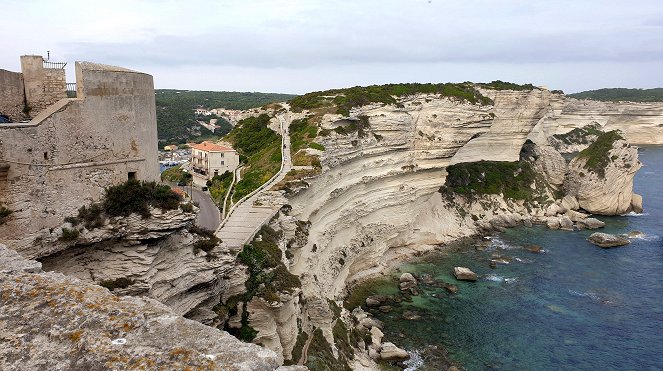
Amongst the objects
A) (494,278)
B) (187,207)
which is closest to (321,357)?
(187,207)

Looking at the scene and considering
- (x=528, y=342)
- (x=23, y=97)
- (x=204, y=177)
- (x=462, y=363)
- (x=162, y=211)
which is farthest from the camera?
(x=204, y=177)

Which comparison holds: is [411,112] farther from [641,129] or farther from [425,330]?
[641,129]

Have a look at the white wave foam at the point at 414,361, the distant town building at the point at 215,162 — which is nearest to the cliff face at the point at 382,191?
the white wave foam at the point at 414,361

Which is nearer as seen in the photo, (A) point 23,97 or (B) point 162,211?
(A) point 23,97

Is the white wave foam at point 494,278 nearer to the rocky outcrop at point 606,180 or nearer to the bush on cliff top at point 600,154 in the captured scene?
the rocky outcrop at point 606,180

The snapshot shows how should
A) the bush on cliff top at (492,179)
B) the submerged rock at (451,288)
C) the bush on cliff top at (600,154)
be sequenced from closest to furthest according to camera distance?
the submerged rock at (451,288)
the bush on cliff top at (492,179)
the bush on cliff top at (600,154)

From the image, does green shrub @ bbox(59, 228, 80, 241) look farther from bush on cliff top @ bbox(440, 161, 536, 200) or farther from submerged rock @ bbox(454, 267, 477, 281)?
bush on cliff top @ bbox(440, 161, 536, 200)

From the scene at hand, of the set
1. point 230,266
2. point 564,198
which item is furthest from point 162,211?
point 564,198
